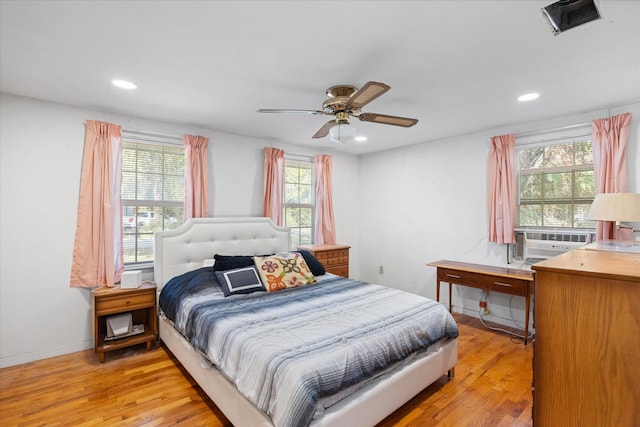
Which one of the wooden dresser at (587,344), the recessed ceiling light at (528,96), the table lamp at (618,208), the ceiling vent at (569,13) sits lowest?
the wooden dresser at (587,344)

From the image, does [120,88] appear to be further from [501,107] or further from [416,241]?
[416,241]

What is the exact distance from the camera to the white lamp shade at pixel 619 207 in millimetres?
2262

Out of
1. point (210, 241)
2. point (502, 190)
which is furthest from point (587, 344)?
point (210, 241)

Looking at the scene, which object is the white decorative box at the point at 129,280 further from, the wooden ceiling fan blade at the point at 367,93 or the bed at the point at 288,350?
the wooden ceiling fan blade at the point at 367,93

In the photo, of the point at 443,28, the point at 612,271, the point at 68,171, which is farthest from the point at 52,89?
the point at 612,271

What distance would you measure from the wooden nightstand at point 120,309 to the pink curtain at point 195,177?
94 cm

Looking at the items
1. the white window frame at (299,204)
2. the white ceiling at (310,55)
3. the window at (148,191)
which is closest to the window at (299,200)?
the white window frame at (299,204)

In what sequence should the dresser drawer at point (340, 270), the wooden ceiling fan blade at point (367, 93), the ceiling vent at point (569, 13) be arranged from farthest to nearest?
the dresser drawer at point (340, 270) < the wooden ceiling fan blade at point (367, 93) < the ceiling vent at point (569, 13)

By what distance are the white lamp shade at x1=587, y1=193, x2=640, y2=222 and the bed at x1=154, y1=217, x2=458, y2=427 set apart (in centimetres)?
149

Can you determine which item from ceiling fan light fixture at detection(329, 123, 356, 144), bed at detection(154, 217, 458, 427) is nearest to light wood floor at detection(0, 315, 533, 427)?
bed at detection(154, 217, 458, 427)

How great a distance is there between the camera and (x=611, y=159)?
9.24ft

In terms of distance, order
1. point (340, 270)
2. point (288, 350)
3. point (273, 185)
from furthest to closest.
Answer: point (340, 270)
point (273, 185)
point (288, 350)

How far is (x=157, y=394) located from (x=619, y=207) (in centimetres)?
385

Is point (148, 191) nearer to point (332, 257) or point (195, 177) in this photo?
point (195, 177)
